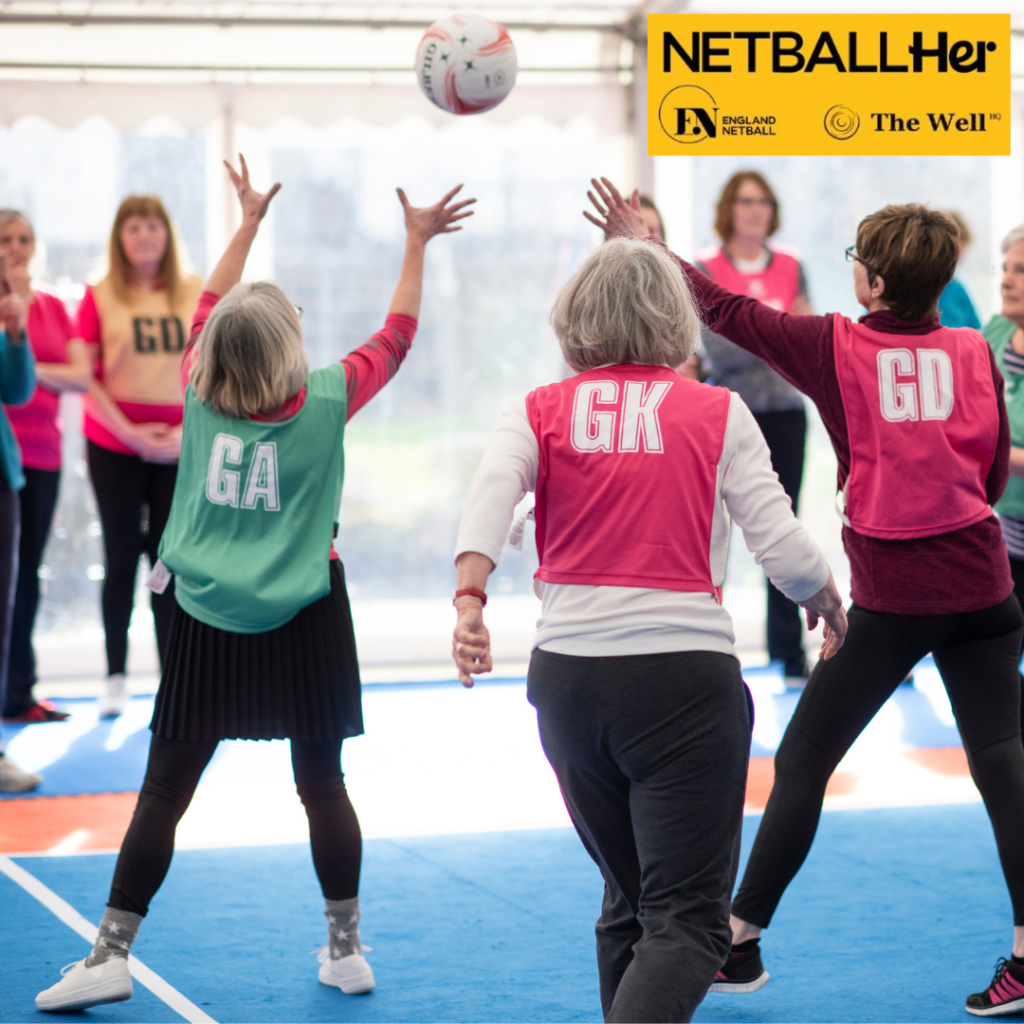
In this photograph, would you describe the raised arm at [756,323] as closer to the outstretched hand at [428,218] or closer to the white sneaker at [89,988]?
the outstretched hand at [428,218]

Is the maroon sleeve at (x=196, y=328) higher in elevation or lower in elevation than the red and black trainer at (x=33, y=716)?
higher

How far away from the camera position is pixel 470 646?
1.81 meters

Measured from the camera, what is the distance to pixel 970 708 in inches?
99.4

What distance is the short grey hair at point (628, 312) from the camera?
2.00 metres

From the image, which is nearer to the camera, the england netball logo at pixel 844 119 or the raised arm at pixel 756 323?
the raised arm at pixel 756 323

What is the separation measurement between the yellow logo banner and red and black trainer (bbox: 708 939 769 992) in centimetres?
171

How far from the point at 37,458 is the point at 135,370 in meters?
0.51

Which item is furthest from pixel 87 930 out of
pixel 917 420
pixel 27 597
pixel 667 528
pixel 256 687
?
pixel 27 597

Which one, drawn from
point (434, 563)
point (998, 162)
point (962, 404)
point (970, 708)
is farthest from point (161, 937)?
point (998, 162)

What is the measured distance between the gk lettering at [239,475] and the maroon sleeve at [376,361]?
0.64 feet

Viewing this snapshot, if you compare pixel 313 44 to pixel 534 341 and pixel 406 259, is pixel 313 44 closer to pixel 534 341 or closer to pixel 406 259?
pixel 534 341

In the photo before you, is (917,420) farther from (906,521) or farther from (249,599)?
(249,599)

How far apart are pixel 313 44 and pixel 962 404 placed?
4484mm

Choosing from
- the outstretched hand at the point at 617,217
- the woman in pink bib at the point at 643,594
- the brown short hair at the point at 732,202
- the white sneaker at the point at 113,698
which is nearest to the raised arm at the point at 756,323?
the outstretched hand at the point at 617,217
